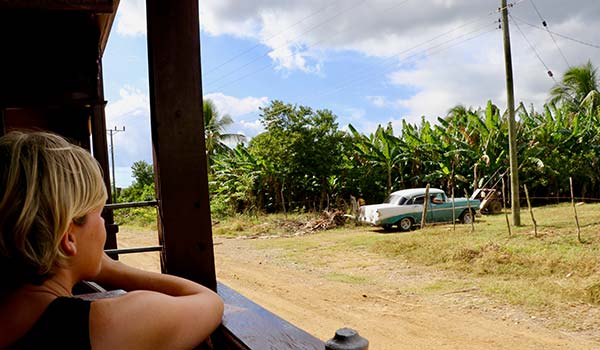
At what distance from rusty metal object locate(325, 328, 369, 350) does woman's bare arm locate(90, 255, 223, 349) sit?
251 millimetres

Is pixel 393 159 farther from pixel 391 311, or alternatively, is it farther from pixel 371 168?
pixel 391 311

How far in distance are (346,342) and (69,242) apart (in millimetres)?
506

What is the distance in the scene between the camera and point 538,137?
19125 millimetres

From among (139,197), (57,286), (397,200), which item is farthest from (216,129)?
(57,286)

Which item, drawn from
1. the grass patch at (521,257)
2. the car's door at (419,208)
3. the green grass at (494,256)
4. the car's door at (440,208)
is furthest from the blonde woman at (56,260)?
the car's door at (440,208)

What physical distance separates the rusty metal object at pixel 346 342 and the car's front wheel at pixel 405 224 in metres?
14.6

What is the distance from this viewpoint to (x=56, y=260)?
863 millimetres

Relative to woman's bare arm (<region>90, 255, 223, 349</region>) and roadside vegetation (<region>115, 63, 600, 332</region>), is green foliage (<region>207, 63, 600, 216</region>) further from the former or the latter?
woman's bare arm (<region>90, 255, 223, 349</region>)

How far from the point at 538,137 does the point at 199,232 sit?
19.8 metres

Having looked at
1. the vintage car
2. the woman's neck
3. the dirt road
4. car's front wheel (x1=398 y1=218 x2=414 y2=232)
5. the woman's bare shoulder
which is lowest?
the dirt road

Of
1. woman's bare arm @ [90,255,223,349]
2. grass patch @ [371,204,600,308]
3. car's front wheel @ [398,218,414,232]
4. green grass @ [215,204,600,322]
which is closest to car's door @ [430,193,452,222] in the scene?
car's front wheel @ [398,218,414,232]

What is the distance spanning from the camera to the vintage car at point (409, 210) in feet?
49.0

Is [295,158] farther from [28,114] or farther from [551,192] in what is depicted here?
[28,114]

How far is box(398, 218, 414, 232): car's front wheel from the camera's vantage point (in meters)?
15.3
